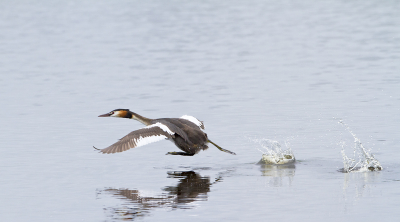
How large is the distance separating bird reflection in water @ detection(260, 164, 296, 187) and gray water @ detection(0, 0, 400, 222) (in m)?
0.04

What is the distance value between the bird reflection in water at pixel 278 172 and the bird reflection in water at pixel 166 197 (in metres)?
1.01

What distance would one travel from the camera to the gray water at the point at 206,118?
12078 mm

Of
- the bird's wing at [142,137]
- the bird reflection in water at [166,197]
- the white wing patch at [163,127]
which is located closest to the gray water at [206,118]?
the bird reflection in water at [166,197]

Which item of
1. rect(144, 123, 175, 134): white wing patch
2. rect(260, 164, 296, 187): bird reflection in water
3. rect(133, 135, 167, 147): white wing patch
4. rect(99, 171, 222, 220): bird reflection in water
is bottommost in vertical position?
rect(99, 171, 222, 220): bird reflection in water

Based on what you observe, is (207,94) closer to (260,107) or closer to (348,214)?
(260,107)

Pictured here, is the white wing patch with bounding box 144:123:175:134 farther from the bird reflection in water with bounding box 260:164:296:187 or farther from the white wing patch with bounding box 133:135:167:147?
the bird reflection in water with bounding box 260:164:296:187

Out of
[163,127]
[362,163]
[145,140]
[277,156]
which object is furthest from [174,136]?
[362,163]

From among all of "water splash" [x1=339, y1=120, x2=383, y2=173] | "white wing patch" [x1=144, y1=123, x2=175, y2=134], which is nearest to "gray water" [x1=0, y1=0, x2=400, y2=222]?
"water splash" [x1=339, y1=120, x2=383, y2=173]

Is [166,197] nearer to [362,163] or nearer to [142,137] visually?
[142,137]

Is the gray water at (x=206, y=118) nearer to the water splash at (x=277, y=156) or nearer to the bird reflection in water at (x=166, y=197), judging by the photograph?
the bird reflection in water at (x=166, y=197)

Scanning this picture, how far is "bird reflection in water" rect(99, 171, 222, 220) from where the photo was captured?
11703 millimetres

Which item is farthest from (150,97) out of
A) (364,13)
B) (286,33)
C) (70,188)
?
(364,13)

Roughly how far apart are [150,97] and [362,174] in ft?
36.4

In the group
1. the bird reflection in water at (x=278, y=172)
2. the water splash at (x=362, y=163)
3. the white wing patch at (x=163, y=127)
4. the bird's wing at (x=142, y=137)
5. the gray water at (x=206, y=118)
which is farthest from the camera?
the white wing patch at (x=163, y=127)
